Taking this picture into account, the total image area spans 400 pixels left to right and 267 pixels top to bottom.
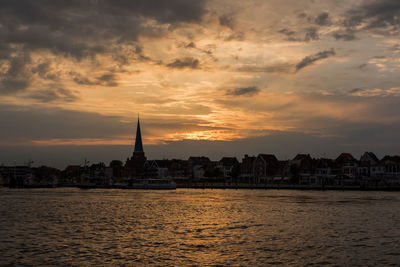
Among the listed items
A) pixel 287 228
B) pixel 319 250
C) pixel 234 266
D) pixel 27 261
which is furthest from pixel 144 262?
pixel 287 228

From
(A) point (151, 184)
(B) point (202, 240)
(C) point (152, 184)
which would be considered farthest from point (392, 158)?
(B) point (202, 240)

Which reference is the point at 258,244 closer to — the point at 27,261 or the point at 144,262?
the point at 144,262

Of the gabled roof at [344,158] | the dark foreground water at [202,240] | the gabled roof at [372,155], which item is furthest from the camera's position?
the gabled roof at [344,158]

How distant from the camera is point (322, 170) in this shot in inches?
7323

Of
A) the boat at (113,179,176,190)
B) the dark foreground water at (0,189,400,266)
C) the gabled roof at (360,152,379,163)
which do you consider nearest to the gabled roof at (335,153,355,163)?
the gabled roof at (360,152,379,163)

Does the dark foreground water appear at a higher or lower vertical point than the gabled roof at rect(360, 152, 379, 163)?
lower

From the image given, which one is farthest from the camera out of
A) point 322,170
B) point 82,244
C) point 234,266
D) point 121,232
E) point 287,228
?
point 322,170

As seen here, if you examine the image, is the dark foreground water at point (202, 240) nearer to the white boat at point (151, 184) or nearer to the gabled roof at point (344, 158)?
the white boat at point (151, 184)

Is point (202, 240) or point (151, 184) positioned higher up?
point (202, 240)

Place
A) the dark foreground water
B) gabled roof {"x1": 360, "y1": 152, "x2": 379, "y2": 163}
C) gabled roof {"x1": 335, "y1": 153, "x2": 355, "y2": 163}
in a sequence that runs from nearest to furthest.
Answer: the dark foreground water → gabled roof {"x1": 360, "y1": 152, "x2": 379, "y2": 163} → gabled roof {"x1": 335, "y1": 153, "x2": 355, "y2": 163}

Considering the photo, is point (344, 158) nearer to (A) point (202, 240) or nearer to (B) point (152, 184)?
(B) point (152, 184)

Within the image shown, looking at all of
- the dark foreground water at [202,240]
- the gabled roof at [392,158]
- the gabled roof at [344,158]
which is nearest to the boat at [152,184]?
the gabled roof at [344,158]

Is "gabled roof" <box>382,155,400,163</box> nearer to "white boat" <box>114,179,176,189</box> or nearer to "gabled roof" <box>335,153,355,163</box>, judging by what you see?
"gabled roof" <box>335,153,355,163</box>

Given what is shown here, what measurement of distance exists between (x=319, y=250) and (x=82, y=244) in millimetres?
18789
